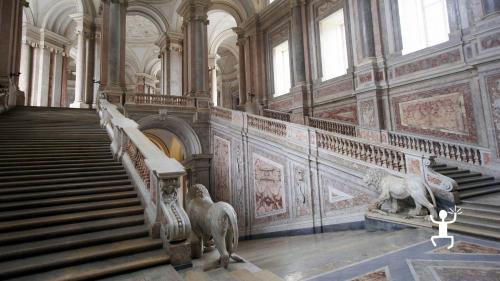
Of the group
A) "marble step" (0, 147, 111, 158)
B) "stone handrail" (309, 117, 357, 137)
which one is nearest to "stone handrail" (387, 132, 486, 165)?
"stone handrail" (309, 117, 357, 137)

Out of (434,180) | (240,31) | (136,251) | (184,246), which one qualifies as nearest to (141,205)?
(136,251)

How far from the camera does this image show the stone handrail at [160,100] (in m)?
11.8

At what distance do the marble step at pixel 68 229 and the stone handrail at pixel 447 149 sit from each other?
7439 mm

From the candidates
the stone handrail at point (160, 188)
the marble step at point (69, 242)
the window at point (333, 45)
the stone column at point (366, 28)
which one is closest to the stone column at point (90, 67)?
the window at point (333, 45)

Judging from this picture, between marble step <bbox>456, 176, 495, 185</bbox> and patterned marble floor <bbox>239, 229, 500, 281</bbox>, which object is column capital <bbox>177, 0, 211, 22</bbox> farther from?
patterned marble floor <bbox>239, 229, 500, 281</bbox>

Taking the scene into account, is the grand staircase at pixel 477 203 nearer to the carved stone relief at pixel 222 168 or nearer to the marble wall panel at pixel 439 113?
the marble wall panel at pixel 439 113

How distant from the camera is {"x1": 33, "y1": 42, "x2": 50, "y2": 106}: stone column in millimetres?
16938

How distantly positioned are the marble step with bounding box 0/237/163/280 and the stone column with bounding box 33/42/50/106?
687 inches

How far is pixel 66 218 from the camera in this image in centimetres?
370

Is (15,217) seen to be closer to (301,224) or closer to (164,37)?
(301,224)

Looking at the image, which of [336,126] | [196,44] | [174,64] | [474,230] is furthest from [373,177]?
[174,64]

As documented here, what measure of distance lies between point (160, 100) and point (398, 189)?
1002 centimetres

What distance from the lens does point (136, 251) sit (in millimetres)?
3330

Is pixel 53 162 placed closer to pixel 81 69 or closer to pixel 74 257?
pixel 74 257
